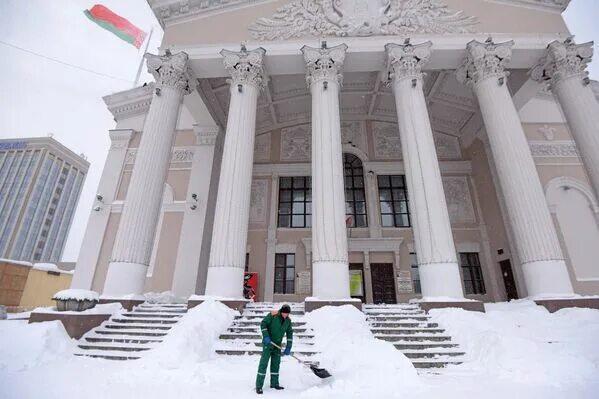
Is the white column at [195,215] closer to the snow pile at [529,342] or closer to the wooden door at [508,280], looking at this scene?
the snow pile at [529,342]

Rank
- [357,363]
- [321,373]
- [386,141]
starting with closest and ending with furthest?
[321,373] → [357,363] → [386,141]

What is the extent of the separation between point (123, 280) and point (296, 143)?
1149cm

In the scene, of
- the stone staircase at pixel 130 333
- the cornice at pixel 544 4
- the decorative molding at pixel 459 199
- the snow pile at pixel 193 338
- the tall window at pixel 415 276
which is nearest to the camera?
the snow pile at pixel 193 338

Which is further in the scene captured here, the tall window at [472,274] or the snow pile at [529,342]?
the tall window at [472,274]

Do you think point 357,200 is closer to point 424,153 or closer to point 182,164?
point 424,153

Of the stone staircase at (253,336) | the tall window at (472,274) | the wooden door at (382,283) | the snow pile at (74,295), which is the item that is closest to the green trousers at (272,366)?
the stone staircase at (253,336)

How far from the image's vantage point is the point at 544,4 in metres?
11.9

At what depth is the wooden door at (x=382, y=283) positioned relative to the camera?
547 inches

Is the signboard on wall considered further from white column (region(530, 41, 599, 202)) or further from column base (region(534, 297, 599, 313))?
white column (region(530, 41, 599, 202))

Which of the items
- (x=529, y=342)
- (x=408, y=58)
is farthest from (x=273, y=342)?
(x=408, y=58)

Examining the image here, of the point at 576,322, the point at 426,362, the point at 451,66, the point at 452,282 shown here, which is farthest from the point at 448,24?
the point at 426,362

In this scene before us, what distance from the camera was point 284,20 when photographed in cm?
1201

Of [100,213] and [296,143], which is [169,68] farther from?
[296,143]

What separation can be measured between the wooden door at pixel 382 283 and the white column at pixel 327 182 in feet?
21.2
